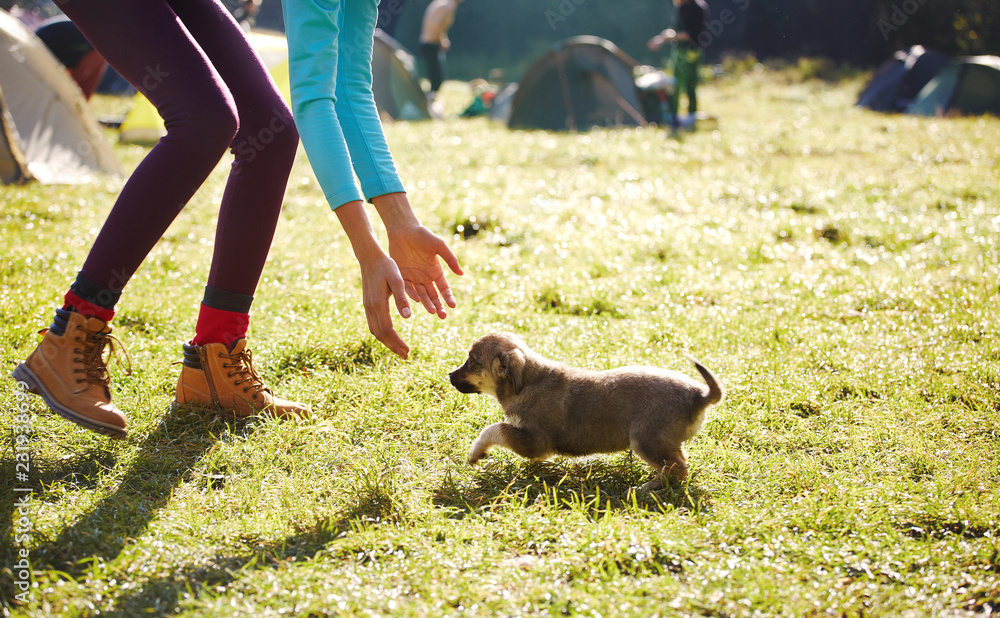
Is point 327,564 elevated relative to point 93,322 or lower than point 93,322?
lower

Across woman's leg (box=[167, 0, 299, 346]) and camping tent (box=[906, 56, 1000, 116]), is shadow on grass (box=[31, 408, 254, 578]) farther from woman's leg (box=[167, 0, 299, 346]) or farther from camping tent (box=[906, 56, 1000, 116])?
camping tent (box=[906, 56, 1000, 116])

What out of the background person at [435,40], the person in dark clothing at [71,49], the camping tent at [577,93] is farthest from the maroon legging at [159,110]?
the background person at [435,40]

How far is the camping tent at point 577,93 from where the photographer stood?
11859 mm

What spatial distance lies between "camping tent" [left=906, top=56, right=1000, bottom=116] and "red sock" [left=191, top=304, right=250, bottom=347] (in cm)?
1321

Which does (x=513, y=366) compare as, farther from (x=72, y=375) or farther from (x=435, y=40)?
(x=435, y=40)

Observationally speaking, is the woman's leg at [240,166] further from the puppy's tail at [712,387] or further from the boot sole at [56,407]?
the puppy's tail at [712,387]

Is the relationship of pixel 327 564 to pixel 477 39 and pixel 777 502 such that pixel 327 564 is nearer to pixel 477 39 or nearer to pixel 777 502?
pixel 777 502

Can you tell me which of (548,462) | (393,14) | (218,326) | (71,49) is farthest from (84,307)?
(393,14)

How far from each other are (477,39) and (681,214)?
22173 millimetres

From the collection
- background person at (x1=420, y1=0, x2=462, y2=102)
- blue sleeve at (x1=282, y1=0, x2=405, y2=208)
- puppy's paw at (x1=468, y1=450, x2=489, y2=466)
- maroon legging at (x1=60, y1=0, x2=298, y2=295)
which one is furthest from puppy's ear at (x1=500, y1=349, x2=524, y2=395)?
background person at (x1=420, y1=0, x2=462, y2=102)

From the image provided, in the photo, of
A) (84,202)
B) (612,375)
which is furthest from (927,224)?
(84,202)

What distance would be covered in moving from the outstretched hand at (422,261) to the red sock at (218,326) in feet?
2.25

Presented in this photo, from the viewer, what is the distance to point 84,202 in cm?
591

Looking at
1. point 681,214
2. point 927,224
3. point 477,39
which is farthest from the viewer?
point 477,39
